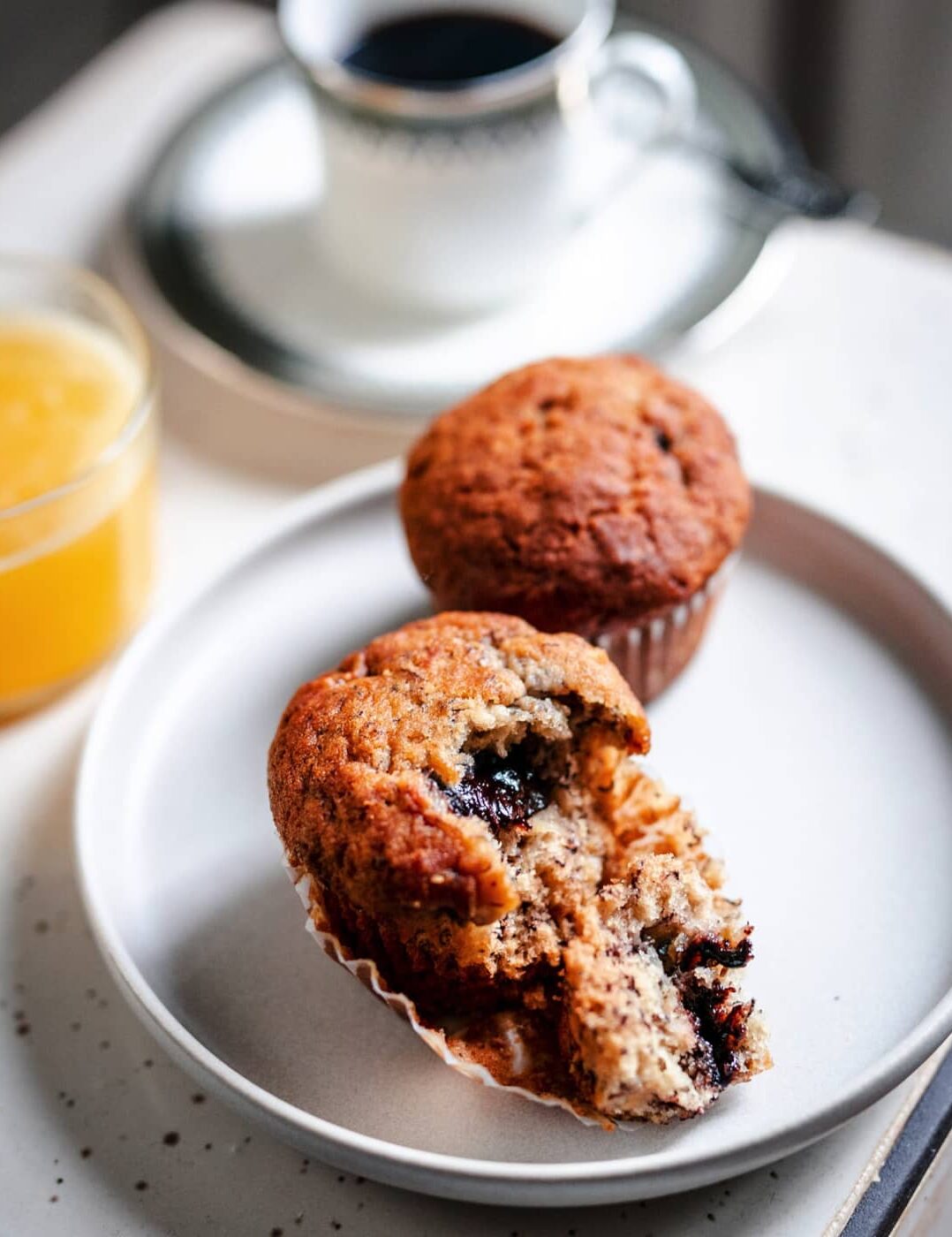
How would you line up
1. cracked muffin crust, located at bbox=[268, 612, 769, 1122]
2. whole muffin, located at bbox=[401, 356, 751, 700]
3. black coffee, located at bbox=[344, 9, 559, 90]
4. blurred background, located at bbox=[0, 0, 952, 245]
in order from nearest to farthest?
cracked muffin crust, located at bbox=[268, 612, 769, 1122] → whole muffin, located at bbox=[401, 356, 751, 700] → black coffee, located at bbox=[344, 9, 559, 90] → blurred background, located at bbox=[0, 0, 952, 245]

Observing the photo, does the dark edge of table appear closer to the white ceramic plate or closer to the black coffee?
the white ceramic plate

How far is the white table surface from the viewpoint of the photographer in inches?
45.8

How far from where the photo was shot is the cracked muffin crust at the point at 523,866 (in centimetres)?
112

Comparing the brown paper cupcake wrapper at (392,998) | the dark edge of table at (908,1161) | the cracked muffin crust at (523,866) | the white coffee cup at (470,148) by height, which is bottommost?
the dark edge of table at (908,1161)

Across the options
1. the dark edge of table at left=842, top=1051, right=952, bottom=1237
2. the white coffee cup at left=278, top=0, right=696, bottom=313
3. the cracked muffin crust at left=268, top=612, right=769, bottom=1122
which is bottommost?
the dark edge of table at left=842, top=1051, right=952, bottom=1237

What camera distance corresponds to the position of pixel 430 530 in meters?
1.47

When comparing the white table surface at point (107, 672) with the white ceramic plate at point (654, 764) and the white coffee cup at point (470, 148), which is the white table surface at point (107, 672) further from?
the white coffee cup at point (470, 148)

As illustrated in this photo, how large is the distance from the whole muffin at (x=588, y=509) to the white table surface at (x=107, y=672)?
0.21m

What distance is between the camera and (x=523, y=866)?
3.98 feet

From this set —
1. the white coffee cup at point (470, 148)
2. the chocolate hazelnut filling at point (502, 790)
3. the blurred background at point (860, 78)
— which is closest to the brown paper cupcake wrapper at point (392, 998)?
the chocolate hazelnut filling at point (502, 790)

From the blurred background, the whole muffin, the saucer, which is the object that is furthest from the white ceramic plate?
the blurred background

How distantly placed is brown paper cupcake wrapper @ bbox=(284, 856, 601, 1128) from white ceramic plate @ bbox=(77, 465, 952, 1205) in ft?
0.12

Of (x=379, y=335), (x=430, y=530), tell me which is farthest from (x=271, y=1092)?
(x=379, y=335)

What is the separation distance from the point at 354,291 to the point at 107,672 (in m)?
0.69
